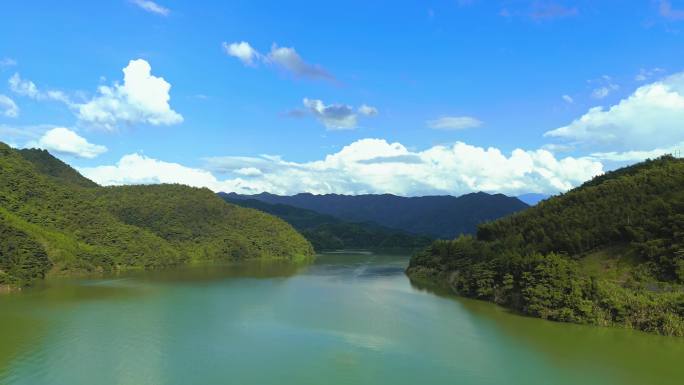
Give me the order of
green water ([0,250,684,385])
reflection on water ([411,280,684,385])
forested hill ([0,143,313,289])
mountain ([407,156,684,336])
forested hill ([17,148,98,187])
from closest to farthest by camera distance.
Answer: green water ([0,250,684,385]) → reflection on water ([411,280,684,385]) → mountain ([407,156,684,336]) → forested hill ([0,143,313,289]) → forested hill ([17,148,98,187])

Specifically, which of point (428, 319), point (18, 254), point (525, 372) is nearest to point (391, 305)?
point (428, 319)

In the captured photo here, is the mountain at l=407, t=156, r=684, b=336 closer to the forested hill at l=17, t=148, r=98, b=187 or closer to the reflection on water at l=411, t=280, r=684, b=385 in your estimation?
the reflection on water at l=411, t=280, r=684, b=385

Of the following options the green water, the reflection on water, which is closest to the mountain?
the reflection on water

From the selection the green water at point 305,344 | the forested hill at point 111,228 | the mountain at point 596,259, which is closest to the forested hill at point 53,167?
the forested hill at point 111,228

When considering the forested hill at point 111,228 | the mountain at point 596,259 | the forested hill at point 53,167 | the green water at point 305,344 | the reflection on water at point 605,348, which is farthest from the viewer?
the forested hill at point 53,167

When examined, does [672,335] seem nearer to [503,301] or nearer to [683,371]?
[683,371]

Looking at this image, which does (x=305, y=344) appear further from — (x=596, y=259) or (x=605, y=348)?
(x=596, y=259)

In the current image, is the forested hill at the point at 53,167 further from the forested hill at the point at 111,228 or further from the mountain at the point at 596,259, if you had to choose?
the mountain at the point at 596,259
